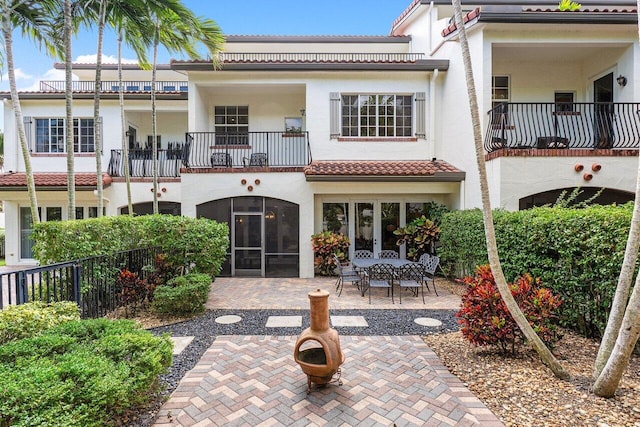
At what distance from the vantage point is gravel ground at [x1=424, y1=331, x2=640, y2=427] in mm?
3416

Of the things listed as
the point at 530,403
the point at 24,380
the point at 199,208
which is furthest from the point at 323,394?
the point at 199,208

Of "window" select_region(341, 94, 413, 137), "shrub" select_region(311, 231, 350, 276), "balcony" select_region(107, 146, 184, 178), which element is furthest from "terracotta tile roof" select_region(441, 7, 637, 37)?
"balcony" select_region(107, 146, 184, 178)

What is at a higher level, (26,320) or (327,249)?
(26,320)

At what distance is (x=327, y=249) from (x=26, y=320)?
327 inches

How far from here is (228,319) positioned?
22.9 ft

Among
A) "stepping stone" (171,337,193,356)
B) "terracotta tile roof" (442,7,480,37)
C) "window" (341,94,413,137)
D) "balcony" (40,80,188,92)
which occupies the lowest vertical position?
"stepping stone" (171,337,193,356)

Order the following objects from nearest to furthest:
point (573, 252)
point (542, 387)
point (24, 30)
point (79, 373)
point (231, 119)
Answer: point (79, 373) < point (542, 387) < point (573, 252) < point (24, 30) < point (231, 119)

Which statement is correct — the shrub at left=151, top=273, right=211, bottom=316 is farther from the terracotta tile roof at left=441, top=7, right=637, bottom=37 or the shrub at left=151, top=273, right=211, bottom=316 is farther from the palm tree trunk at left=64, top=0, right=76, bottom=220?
the terracotta tile roof at left=441, top=7, right=637, bottom=37

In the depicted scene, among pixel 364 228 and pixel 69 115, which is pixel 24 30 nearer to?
pixel 69 115

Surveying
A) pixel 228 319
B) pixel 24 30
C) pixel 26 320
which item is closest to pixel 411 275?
pixel 228 319

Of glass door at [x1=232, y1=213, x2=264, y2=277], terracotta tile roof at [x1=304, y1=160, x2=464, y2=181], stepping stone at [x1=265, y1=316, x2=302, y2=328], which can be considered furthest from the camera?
glass door at [x1=232, y1=213, x2=264, y2=277]

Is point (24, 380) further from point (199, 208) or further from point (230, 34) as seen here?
point (230, 34)

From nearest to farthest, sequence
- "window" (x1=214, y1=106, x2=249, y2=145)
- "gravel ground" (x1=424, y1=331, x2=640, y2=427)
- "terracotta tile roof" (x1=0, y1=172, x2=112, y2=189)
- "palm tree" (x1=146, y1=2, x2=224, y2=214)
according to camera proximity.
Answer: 1. "gravel ground" (x1=424, y1=331, x2=640, y2=427)
2. "palm tree" (x1=146, y1=2, x2=224, y2=214)
3. "terracotta tile roof" (x1=0, y1=172, x2=112, y2=189)
4. "window" (x1=214, y1=106, x2=249, y2=145)

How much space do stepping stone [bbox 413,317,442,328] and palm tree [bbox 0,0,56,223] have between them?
8822 millimetres
